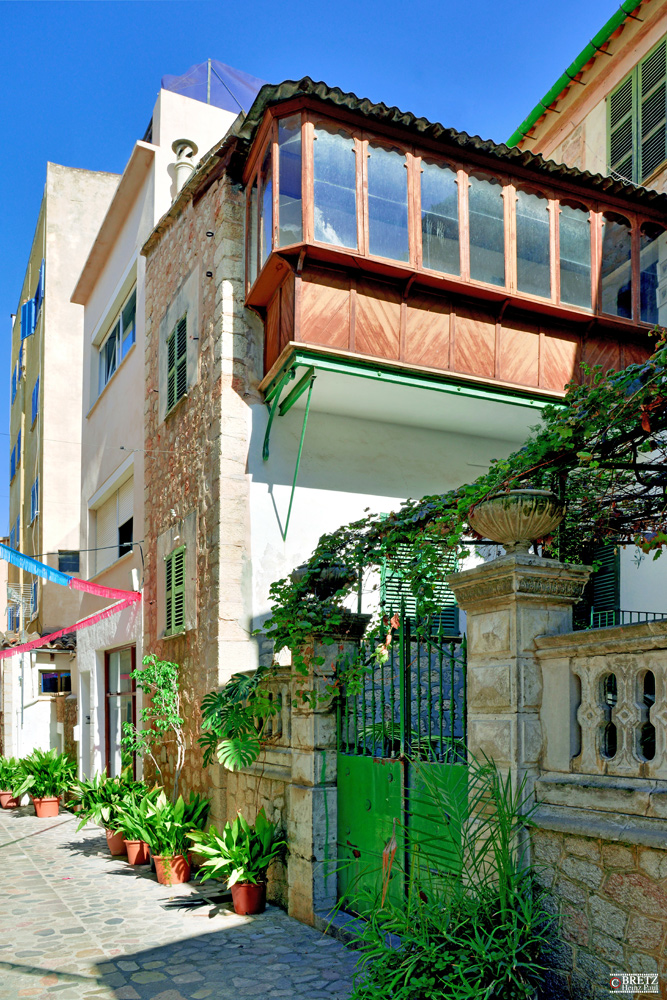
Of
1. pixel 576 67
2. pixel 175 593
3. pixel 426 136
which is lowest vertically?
pixel 175 593

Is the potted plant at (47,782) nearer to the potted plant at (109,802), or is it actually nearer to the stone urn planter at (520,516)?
the potted plant at (109,802)

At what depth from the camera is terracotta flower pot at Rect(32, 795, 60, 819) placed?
14.8 metres

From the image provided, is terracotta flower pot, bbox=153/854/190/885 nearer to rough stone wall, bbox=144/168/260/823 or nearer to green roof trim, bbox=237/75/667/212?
rough stone wall, bbox=144/168/260/823

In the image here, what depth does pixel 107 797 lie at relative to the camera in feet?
36.9

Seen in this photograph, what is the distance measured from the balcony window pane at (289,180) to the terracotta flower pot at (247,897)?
19.6 ft

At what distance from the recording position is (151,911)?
761cm

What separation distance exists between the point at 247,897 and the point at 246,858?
32cm

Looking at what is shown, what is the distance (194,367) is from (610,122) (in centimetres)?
721

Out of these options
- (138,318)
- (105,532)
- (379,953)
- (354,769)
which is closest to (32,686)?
(105,532)

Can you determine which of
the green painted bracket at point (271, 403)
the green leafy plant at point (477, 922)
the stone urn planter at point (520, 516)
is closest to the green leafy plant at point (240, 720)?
the green painted bracket at point (271, 403)

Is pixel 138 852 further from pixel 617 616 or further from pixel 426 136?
pixel 426 136

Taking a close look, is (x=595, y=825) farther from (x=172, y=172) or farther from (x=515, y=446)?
(x=172, y=172)

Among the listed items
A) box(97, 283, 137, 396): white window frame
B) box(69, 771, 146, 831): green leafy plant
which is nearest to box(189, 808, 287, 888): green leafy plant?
box(69, 771, 146, 831): green leafy plant

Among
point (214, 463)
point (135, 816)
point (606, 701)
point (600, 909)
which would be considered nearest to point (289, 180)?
point (214, 463)
